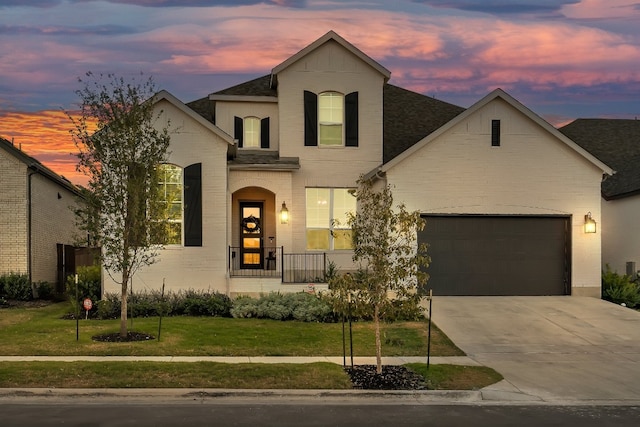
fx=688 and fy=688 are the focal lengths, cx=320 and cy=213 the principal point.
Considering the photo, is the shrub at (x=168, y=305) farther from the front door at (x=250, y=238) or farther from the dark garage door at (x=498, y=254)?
the dark garage door at (x=498, y=254)

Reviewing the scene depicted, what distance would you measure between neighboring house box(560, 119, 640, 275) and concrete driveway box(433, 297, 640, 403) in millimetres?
4469

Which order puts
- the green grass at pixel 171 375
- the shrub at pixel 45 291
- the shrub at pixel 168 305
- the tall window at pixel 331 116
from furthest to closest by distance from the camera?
the tall window at pixel 331 116 < the shrub at pixel 45 291 < the shrub at pixel 168 305 < the green grass at pixel 171 375

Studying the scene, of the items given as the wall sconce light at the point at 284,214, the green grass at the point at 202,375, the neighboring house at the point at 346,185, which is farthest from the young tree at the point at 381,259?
the wall sconce light at the point at 284,214

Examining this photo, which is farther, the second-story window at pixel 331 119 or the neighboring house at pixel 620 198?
the neighboring house at pixel 620 198

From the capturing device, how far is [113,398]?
35.1 feet

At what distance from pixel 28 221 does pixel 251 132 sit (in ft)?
27.4

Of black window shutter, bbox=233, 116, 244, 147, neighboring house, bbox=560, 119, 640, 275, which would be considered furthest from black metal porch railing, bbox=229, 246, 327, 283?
neighboring house, bbox=560, 119, 640, 275

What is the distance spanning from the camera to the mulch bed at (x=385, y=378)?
1166cm

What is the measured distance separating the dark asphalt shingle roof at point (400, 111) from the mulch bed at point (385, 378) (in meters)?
12.8

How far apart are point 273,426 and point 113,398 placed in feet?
9.71

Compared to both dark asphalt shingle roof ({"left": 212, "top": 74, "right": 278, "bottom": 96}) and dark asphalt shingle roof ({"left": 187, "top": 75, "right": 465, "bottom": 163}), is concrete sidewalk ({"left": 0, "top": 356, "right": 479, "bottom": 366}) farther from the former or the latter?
dark asphalt shingle roof ({"left": 212, "top": 74, "right": 278, "bottom": 96})

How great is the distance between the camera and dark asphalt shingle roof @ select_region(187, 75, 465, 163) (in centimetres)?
2562

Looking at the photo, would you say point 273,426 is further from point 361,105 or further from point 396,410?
point 361,105

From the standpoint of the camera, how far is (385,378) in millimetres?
12172
